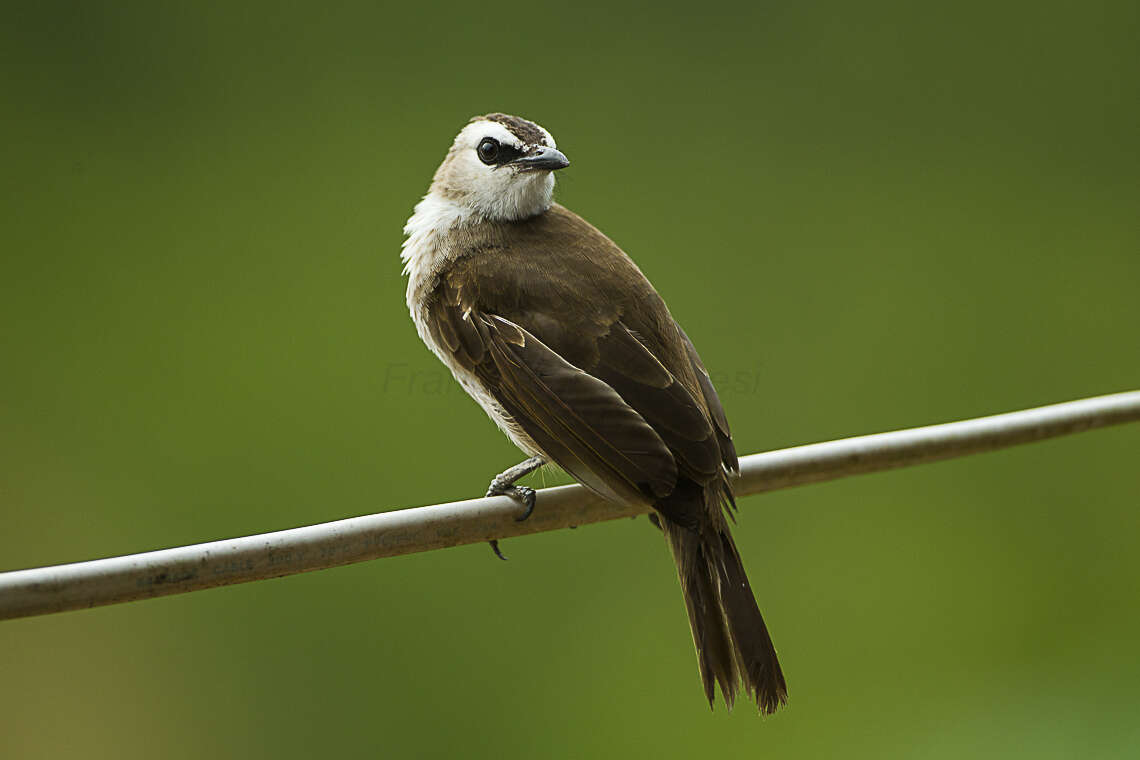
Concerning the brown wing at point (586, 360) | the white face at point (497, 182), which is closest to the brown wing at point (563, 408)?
the brown wing at point (586, 360)

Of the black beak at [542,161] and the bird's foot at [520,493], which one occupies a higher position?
the black beak at [542,161]

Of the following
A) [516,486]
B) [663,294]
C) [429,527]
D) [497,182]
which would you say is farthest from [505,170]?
[663,294]

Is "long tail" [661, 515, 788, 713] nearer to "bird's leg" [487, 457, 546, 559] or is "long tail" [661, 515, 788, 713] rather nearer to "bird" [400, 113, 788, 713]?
"bird" [400, 113, 788, 713]

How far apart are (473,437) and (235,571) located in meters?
1.68

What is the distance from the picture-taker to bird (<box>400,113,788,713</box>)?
1.38 m

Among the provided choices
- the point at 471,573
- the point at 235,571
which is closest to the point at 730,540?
the point at 235,571

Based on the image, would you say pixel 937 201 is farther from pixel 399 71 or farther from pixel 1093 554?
pixel 399 71

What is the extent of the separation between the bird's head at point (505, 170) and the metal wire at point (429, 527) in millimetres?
486

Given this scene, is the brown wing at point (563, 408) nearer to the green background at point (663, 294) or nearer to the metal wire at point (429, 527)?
the metal wire at point (429, 527)

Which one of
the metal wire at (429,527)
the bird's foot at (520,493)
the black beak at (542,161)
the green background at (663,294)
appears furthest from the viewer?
the green background at (663,294)

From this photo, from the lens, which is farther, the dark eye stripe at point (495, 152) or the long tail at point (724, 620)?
the dark eye stripe at point (495, 152)

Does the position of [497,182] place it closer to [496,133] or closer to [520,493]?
[496,133]

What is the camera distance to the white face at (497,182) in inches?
66.3

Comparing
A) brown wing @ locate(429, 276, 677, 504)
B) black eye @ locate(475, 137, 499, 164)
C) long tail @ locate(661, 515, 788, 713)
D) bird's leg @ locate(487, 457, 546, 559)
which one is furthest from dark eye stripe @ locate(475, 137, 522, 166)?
long tail @ locate(661, 515, 788, 713)
